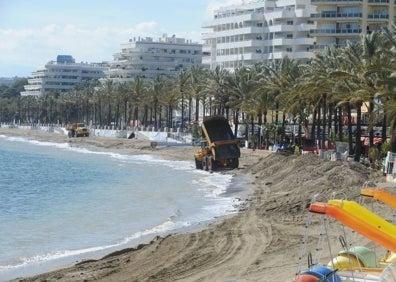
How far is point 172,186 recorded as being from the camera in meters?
49.8

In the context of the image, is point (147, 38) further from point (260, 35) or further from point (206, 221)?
point (206, 221)

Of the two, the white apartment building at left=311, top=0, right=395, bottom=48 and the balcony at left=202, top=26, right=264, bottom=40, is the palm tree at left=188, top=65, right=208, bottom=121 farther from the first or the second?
the balcony at left=202, top=26, right=264, bottom=40

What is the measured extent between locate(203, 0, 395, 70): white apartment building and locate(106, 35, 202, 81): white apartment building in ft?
174

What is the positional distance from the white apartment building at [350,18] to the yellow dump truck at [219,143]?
143 ft

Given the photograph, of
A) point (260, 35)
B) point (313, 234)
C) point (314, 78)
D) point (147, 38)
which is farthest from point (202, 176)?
point (147, 38)

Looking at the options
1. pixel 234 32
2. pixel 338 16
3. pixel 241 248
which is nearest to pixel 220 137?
A: pixel 241 248

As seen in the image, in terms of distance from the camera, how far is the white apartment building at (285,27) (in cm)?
9631

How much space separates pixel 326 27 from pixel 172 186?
55030mm

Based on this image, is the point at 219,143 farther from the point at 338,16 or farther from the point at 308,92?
the point at 338,16

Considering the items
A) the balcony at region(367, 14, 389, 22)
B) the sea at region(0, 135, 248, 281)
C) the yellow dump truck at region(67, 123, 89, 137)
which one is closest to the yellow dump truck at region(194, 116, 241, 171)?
the sea at region(0, 135, 248, 281)

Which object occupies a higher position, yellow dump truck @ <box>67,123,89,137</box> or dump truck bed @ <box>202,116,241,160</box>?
dump truck bed @ <box>202,116,241,160</box>

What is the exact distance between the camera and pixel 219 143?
5462 centimetres

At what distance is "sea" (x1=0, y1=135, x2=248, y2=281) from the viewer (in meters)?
25.7

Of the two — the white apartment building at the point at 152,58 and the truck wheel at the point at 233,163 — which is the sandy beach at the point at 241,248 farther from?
the white apartment building at the point at 152,58
